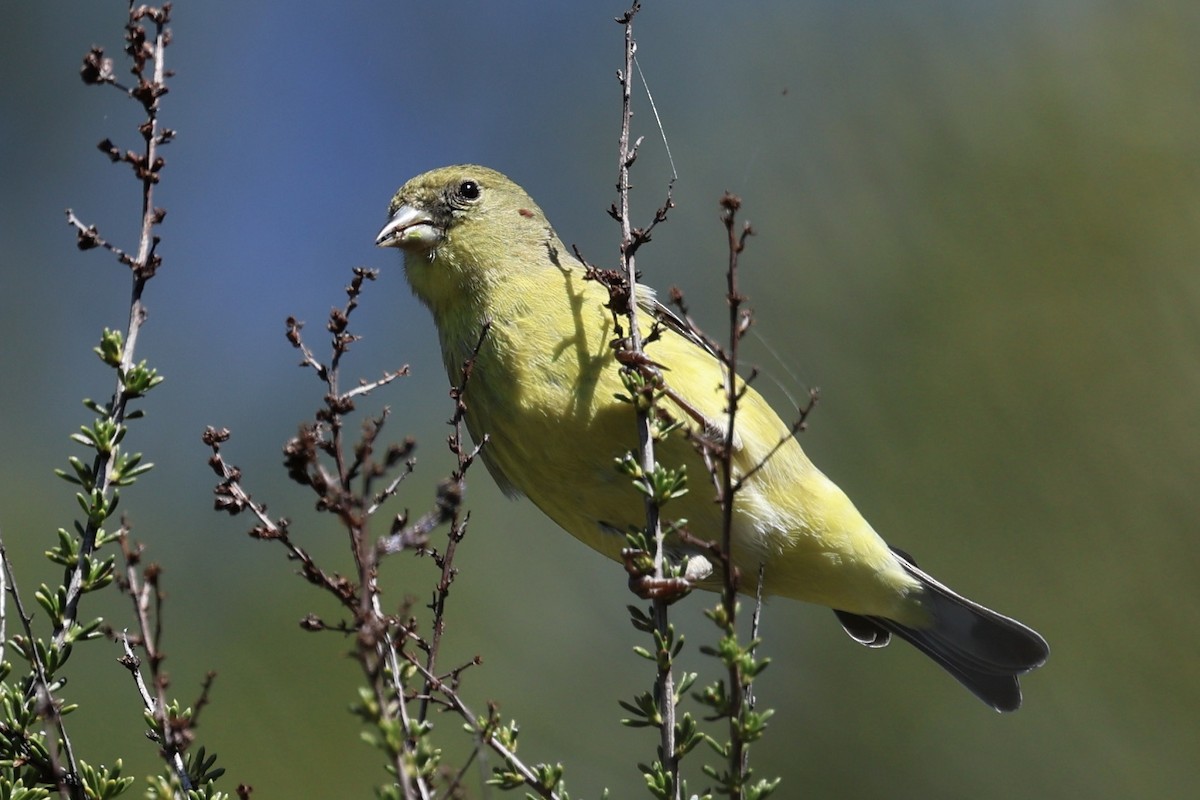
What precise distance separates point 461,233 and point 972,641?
248 centimetres

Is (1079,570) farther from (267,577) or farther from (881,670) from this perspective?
(267,577)

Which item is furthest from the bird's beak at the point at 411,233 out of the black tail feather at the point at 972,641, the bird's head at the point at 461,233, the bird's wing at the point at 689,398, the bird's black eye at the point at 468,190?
the black tail feather at the point at 972,641

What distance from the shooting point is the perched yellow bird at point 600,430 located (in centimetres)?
348

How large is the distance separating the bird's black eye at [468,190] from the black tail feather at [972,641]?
6.98 ft

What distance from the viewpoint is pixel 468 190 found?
4.33 metres

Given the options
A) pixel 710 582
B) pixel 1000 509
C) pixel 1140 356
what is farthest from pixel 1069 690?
pixel 710 582

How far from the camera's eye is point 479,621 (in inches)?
273

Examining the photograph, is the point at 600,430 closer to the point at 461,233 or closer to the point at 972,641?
the point at 461,233

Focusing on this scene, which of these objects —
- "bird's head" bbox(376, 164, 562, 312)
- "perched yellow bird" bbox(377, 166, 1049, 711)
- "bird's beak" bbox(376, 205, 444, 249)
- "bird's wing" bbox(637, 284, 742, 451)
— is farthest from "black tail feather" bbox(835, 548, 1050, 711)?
"bird's beak" bbox(376, 205, 444, 249)

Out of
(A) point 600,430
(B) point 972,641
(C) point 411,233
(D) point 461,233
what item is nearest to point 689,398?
(A) point 600,430

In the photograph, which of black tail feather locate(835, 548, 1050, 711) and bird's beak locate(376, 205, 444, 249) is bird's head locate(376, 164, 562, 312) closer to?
bird's beak locate(376, 205, 444, 249)

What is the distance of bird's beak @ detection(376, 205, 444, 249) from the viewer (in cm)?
414

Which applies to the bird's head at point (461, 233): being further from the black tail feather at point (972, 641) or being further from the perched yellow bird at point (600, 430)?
the black tail feather at point (972, 641)

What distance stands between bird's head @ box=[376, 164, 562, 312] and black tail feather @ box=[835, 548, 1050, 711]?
1.92 m
